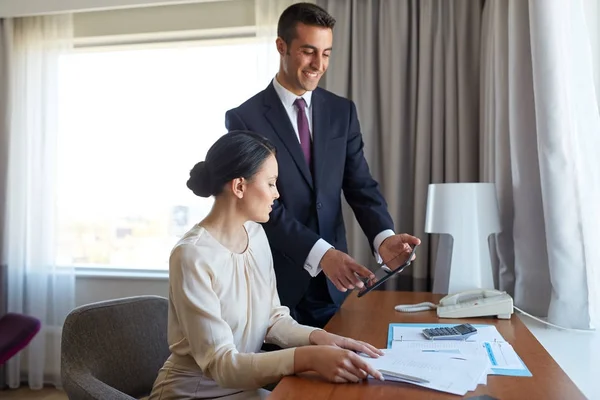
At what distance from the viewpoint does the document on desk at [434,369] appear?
1.09 m

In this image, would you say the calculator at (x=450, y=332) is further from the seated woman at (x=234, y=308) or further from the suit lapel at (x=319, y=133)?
the suit lapel at (x=319, y=133)

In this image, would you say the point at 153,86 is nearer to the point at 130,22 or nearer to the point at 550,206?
the point at 130,22

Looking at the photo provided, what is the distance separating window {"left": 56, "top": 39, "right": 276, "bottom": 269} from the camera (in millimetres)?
3676

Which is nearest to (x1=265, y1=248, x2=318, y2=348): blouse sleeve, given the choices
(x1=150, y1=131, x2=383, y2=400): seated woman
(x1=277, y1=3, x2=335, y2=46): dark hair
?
(x1=150, y1=131, x2=383, y2=400): seated woman

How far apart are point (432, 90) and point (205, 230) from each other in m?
1.89

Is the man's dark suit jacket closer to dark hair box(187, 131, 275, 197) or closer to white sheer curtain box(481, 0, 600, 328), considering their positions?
dark hair box(187, 131, 275, 197)

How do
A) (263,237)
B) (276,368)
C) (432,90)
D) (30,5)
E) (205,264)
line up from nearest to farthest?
(276,368)
(205,264)
(263,237)
(432,90)
(30,5)

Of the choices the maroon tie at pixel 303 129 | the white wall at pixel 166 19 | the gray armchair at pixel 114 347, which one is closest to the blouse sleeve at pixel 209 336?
the gray armchair at pixel 114 347

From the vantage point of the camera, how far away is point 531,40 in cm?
191

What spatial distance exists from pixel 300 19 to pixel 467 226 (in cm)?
95

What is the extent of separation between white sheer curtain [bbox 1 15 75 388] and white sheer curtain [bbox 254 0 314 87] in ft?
4.20

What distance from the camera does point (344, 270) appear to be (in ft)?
5.24

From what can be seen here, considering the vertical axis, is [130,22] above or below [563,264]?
above

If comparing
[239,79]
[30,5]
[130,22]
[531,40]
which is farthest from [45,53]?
[531,40]
